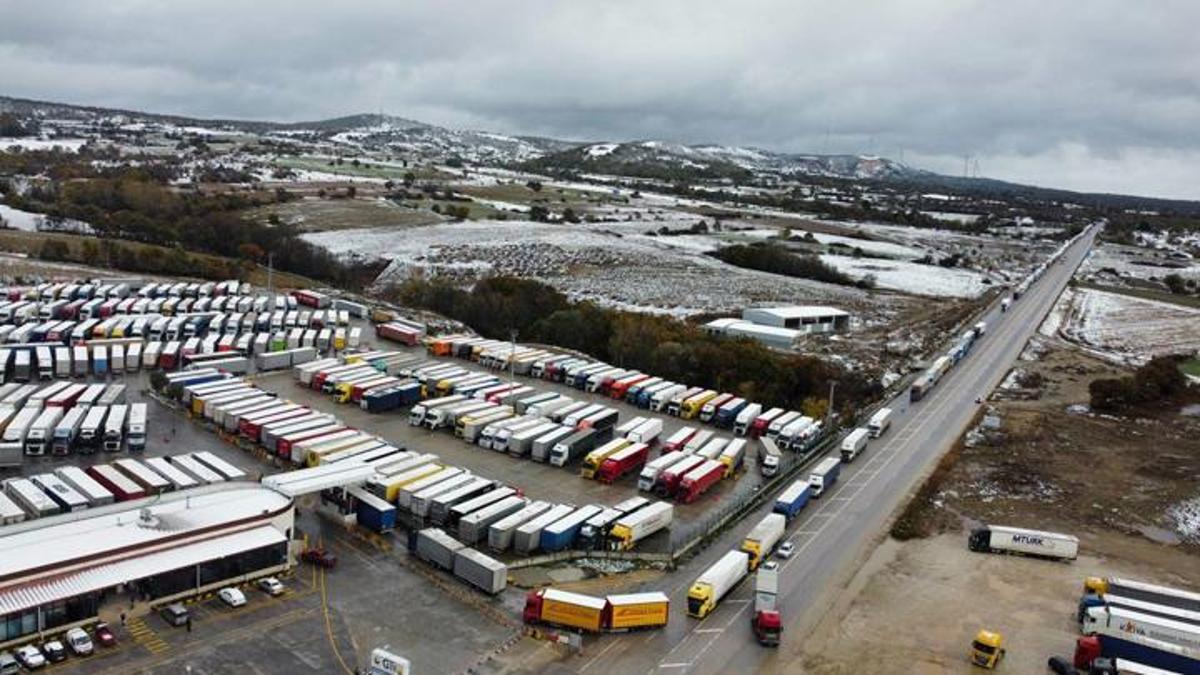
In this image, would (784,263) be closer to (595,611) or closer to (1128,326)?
(1128,326)

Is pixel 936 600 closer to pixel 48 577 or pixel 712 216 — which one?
pixel 48 577

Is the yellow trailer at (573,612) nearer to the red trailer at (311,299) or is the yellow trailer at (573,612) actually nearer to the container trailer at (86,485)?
the container trailer at (86,485)

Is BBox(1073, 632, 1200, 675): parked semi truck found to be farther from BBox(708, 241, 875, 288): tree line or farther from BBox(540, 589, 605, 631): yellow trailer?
BBox(708, 241, 875, 288): tree line

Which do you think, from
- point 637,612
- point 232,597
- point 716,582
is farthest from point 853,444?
point 232,597

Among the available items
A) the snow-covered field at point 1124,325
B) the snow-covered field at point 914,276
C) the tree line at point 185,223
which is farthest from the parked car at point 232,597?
the snow-covered field at point 914,276

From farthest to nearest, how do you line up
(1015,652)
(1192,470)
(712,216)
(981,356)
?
(712,216), (981,356), (1192,470), (1015,652)

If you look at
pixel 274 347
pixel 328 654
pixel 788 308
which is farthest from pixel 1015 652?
pixel 788 308
